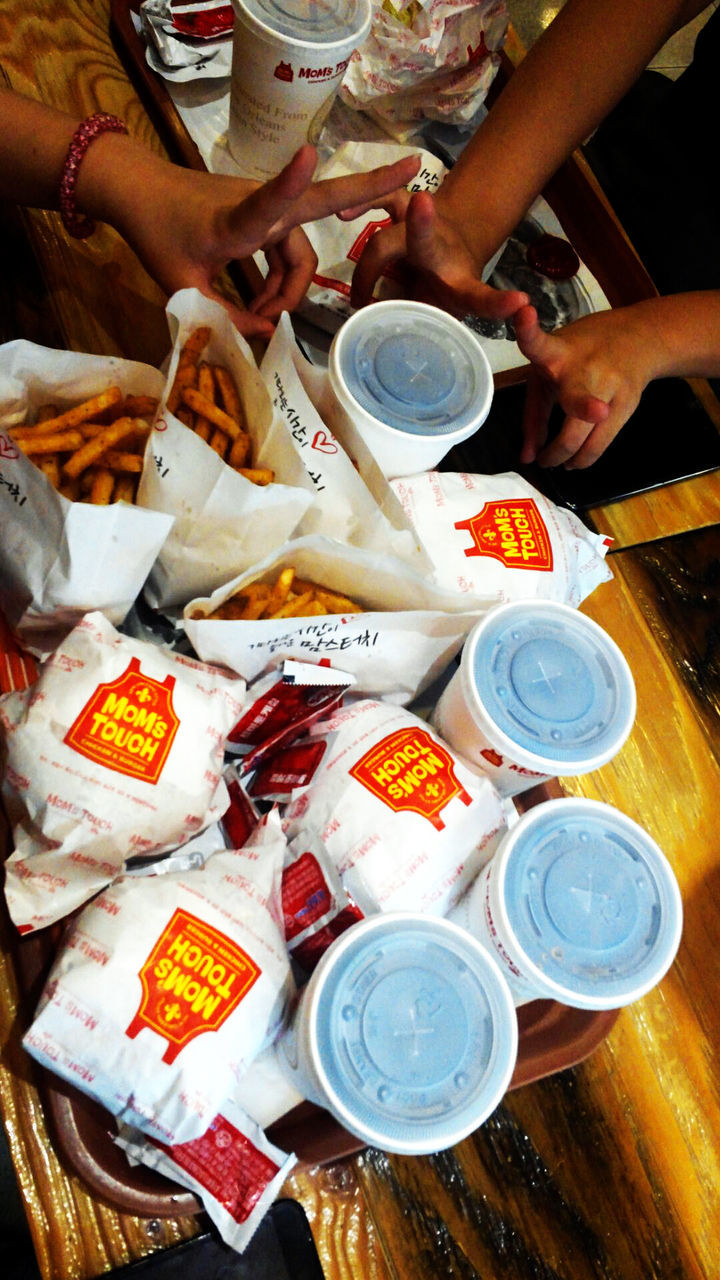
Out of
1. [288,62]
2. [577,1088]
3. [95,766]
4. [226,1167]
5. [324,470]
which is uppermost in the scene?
[288,62]

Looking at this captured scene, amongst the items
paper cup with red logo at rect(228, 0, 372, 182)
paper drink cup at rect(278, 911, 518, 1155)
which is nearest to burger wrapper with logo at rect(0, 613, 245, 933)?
paper drink cup at rect(278, 911, 518, 1155)

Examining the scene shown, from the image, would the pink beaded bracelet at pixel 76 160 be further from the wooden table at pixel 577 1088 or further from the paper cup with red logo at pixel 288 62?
the paper cup with red logo at pixel 288 62

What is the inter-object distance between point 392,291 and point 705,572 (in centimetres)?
60

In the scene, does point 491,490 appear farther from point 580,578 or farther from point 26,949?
point 26,949

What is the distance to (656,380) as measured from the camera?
1.37 meters

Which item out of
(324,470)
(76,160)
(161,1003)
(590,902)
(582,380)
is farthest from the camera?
(582,380)

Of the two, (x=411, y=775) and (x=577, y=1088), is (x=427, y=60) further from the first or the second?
(x=577, y=1088)

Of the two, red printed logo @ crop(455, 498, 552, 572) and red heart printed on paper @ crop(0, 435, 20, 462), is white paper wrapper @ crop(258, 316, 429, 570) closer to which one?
red printed logo @ crop(455, 498, 552, 572)

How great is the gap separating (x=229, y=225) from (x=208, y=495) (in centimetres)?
35

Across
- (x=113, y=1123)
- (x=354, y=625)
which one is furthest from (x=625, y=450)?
(x=113, y=1123)

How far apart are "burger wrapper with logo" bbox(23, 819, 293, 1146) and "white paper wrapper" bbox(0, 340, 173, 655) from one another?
287 mm

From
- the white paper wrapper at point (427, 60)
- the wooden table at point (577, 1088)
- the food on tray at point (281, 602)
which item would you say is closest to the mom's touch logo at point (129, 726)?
the food on tray at point (281, 602)

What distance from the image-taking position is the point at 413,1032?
0.73m

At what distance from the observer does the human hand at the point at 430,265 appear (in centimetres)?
112
